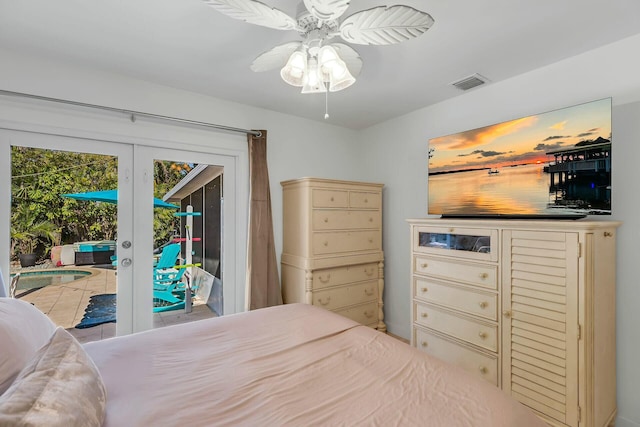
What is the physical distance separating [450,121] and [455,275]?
4.99 feet

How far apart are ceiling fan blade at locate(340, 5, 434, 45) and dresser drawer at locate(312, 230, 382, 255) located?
1908 millimetres

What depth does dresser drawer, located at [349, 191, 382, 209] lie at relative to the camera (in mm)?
3323

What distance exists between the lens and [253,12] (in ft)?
4.37

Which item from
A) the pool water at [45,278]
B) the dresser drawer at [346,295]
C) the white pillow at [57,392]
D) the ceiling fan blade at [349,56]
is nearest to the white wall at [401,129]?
the dresser drawer at [346,295]

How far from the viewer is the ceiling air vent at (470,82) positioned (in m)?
2.50

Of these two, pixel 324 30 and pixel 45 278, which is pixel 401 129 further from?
pixel 45 278

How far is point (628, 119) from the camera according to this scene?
199 cm

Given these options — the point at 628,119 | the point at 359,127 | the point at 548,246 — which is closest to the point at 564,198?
the point at 548,246

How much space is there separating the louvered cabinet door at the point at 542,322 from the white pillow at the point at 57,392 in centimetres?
230

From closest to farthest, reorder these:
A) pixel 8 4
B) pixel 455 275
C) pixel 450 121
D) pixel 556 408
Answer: pixel 8 4
pixel 556 408
pixel 455 275
pixel 450 121

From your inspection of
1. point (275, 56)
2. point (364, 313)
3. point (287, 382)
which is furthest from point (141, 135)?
point (364, 313)

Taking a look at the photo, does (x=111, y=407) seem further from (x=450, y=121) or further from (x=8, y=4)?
(x=450, y=121)

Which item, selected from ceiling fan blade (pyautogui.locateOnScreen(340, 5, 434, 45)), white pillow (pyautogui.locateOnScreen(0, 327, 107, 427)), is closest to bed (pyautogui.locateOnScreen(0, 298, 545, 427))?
white pillow (pyautogui.locateOnScreen(0, 327, 107, 427))

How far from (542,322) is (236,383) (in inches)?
74.7
